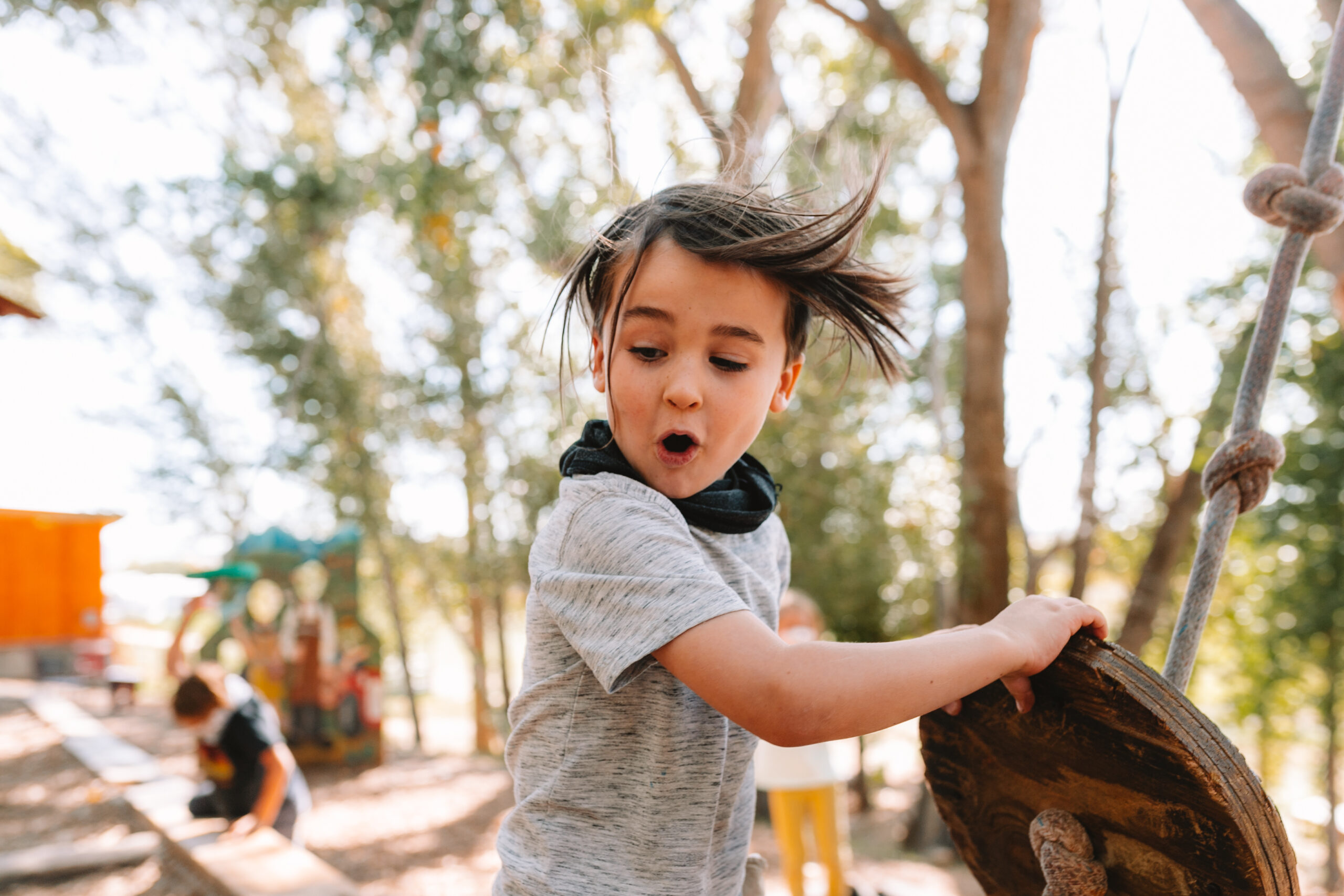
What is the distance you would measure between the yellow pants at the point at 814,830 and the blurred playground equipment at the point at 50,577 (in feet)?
31.8

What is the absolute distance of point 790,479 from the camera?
8805 millimetres

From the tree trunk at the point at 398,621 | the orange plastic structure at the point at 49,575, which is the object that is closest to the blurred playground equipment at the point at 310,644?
the orange plastic structure at the point at 49,575

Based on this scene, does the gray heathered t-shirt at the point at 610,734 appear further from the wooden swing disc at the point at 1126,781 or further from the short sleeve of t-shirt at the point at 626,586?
the wooden swing disc at the point at 1126,781

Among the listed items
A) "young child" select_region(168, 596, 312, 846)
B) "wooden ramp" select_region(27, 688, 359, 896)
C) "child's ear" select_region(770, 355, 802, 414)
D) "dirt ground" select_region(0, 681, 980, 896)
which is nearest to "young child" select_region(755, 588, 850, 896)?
"dirt ground" select_region(0, 681, 980, 896)

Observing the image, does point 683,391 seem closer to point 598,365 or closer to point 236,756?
point 598,365

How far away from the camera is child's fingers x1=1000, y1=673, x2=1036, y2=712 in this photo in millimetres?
983

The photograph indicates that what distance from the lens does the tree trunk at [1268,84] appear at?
2787 mm

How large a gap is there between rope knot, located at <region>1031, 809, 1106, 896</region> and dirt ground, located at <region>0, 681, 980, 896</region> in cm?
371

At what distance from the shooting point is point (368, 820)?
750cm

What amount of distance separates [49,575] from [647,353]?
13057 millimetres

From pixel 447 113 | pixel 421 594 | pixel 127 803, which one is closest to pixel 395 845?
pixel 127 803

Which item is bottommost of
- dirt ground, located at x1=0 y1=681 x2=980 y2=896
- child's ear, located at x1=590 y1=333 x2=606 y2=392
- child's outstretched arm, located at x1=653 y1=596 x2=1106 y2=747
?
dirt ground, located at x1=0 y1=681 x2=980 y2=896

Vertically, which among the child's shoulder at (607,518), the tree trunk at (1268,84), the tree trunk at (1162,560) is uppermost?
the tree trunk at (1268,84)

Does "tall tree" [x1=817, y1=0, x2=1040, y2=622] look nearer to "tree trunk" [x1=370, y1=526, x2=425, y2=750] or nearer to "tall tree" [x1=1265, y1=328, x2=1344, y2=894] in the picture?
"tall tree" [x1=1265, y1=328, x2=1344, y2=894]
